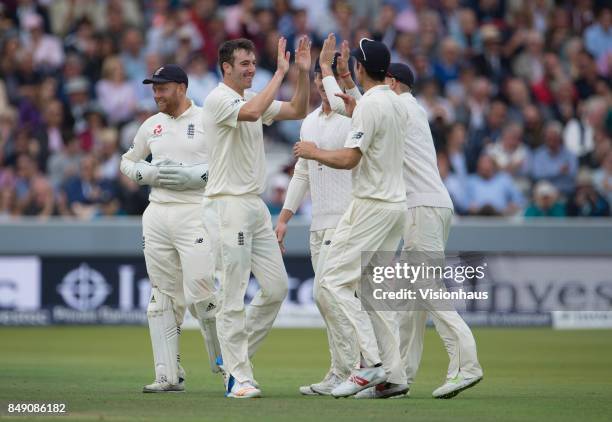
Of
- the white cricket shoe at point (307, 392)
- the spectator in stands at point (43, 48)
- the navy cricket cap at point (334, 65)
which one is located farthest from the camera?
the spectator in stands at point (43, 48)

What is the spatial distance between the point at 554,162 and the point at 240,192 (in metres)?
10.7

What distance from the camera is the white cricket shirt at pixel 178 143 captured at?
1016 centimetres

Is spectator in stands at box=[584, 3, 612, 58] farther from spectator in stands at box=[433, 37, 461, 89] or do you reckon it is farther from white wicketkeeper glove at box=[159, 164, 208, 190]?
white wicketkeeper glove at box=[159, 164, 208, 190]

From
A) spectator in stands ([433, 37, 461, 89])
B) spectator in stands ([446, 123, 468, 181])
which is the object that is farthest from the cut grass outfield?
spectator in stands ([433, 37, 461, 89])

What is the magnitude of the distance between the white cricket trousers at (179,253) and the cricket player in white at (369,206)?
1162 millimetres

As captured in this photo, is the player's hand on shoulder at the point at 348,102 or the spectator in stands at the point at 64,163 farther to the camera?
the spectator in stands at the point at 64,163

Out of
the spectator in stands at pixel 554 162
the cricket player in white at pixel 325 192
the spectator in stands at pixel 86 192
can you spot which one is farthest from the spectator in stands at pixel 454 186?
the cricket player in white at pixel 325 192

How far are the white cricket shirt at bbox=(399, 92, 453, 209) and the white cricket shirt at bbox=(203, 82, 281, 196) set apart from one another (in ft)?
3.61

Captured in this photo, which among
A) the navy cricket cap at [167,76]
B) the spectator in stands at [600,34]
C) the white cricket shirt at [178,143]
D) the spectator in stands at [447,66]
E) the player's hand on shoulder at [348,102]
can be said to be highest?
the spectator in stands at [600,34]

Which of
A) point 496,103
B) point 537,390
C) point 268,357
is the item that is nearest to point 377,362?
point 537,390

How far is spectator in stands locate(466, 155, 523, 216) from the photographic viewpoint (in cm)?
1869

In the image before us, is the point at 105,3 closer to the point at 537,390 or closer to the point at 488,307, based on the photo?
the point at 488,307

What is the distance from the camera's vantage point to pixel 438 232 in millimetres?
9859

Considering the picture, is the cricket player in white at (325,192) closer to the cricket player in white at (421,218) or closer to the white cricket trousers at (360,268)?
the cricket player in white at (421,218)
